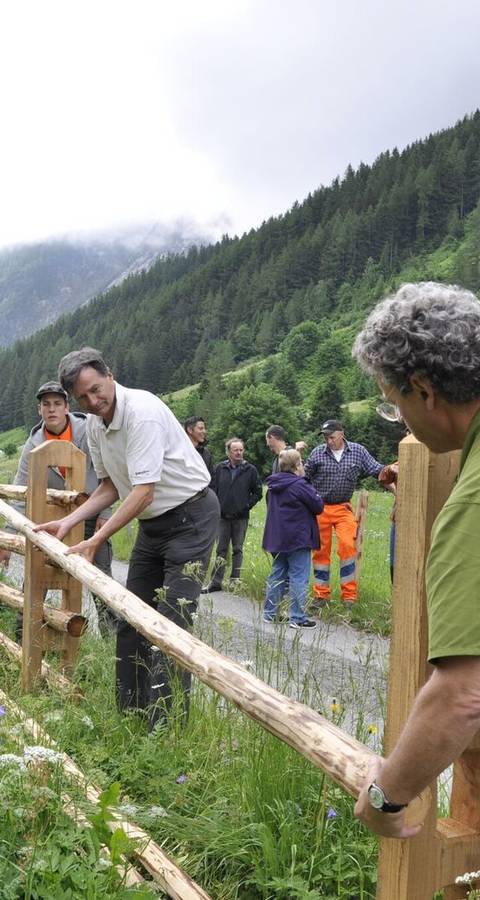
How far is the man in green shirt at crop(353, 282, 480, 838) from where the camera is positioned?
50.7 inches

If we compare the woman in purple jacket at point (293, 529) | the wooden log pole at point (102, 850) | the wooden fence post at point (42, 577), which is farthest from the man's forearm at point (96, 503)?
the woman in purple jacket at point (293, 529)

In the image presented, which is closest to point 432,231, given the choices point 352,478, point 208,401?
point 208,401

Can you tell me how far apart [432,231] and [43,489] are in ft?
391

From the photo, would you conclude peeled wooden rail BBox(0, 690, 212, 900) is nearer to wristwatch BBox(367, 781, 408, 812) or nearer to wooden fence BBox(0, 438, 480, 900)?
wooden fence BBox(0, 438, 480, 900)

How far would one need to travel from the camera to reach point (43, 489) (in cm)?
497

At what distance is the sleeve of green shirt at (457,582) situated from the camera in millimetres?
1272

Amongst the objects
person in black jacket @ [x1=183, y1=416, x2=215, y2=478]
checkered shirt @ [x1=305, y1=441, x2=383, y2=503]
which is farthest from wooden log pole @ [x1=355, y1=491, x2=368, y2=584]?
person in black jacket @ [x1=183, y1=416, x2=215, y2=478]

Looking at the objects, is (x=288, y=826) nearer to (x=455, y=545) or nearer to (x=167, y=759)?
(x=167, y=759)

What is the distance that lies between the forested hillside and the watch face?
97.3 m

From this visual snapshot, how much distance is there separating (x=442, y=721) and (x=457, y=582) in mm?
232

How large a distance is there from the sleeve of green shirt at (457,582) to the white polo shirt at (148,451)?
2.70m

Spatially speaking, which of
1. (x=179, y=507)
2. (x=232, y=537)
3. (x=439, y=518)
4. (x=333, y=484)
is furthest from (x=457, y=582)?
(x=232, y=537)

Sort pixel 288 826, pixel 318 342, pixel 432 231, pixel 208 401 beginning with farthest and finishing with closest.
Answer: pixel 432 231 < pixel 318 342 < pixel 208 401 < pixel 288 826

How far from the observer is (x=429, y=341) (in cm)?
156
